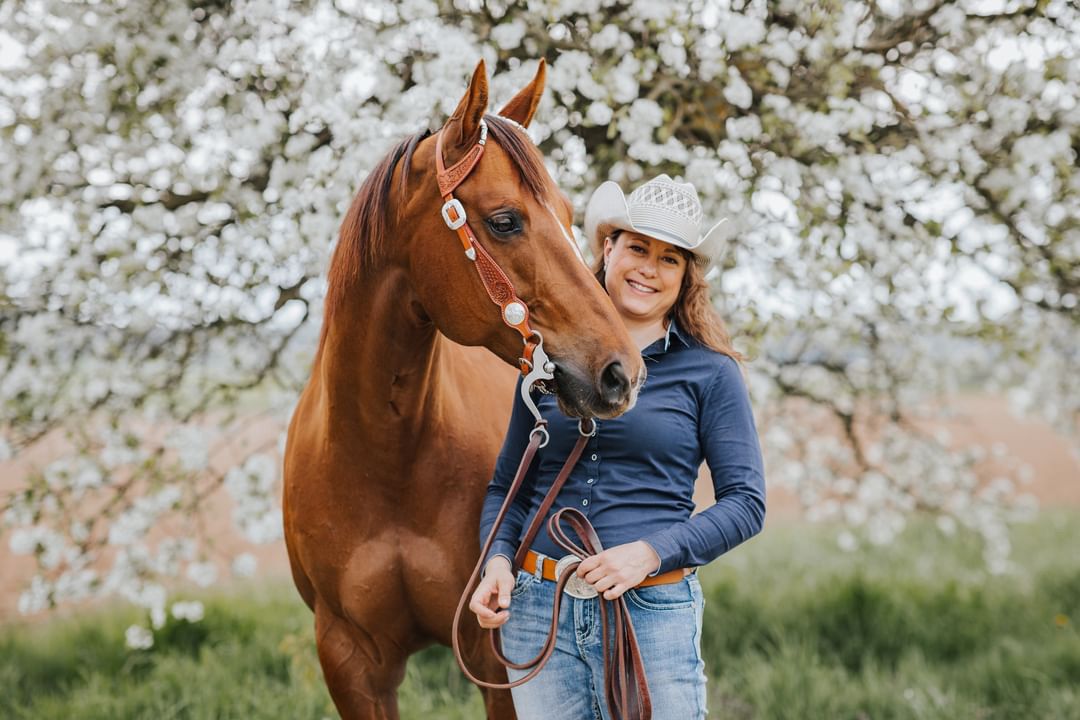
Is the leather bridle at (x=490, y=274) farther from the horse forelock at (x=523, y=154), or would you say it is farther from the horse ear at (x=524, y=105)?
the horse ear at (x=524, y=105)

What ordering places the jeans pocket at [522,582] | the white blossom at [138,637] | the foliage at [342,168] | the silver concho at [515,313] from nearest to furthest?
the silver concho at [515,313], the jeans pocket at [522,582], the foliage at [342,168], the white blossom at [138,637]

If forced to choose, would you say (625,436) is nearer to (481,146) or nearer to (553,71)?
(481,146)

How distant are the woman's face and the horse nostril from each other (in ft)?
1.01

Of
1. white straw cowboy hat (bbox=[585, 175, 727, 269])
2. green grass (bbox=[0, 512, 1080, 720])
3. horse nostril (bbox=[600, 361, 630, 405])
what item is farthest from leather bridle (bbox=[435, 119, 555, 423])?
green grass (bbox=[0, 512, 1080, 720])

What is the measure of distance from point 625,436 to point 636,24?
1.75 meters

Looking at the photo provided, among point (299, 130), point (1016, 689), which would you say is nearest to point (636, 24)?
point (299, 130)

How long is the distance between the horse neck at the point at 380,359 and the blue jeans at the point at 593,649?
0.54 metres

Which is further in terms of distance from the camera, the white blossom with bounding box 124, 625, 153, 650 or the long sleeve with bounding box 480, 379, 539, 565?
the white blossom with bounding box 124, 625, 153, 650

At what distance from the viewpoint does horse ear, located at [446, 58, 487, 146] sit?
6.04 ft

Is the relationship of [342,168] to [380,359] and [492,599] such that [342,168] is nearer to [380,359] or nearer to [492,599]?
[380,359]

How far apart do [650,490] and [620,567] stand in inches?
9.0

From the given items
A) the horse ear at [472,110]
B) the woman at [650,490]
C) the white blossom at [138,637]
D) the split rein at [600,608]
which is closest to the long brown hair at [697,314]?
the woman at [650,490]

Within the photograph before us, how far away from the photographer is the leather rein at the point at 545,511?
1.82 metres

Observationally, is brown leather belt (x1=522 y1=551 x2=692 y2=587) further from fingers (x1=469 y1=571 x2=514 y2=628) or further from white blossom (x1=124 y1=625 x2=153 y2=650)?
white blossom (x1=124 y1=625 x2=153 y2=650)
